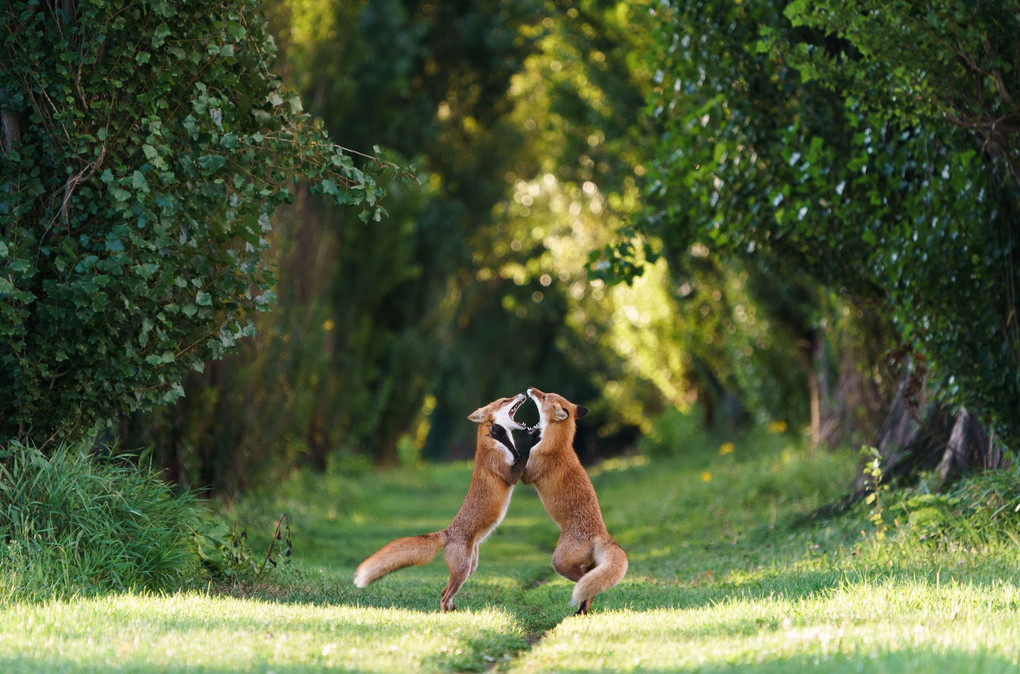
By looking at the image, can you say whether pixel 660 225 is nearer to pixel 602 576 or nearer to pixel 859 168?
pixel 859 168

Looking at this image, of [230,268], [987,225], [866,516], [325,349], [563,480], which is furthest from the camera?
[325,349]

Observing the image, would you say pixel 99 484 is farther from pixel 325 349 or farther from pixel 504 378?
pixel 504 378

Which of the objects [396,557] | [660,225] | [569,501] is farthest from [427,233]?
[396,557]

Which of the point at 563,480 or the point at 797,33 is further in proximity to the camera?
the point at 797,33

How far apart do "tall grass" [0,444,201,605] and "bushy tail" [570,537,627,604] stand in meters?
3.08

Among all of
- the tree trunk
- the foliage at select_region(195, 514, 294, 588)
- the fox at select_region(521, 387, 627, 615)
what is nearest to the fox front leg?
the fox at select_region(521, 387, 627, 615)

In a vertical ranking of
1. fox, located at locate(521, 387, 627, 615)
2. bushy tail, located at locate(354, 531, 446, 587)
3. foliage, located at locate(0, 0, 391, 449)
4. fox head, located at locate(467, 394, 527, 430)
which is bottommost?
bushy tail, located at locate(354, 531, 446, 587)

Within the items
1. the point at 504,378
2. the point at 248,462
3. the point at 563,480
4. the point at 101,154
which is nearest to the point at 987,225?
the point at 563,480

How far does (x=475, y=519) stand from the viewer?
8.08m

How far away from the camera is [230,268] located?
366 inches

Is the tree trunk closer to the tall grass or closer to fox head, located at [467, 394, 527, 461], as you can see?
fox head, located at [467, 394, 527, 461]

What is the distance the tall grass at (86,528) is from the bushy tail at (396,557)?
5.24 feet

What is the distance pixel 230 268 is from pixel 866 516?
686 centimetres

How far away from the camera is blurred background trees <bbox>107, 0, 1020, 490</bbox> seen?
10.2m
